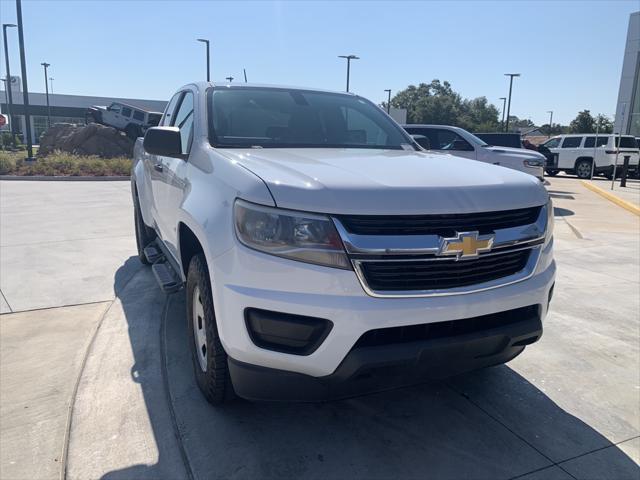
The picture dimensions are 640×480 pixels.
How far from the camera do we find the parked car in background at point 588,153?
2077cm

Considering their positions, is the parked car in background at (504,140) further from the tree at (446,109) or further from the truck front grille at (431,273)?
the tree at (446,109)

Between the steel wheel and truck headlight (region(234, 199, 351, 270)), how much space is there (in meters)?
0.72

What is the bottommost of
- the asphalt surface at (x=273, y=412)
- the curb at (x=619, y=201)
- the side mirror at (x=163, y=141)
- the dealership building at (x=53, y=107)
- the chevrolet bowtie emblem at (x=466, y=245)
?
the asphalt surface at (x=273, y=412)

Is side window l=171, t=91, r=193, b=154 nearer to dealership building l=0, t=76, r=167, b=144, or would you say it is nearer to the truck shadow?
the truck shadow

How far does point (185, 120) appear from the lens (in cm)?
397

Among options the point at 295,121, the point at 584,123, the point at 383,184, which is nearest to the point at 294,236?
the point at 383,184

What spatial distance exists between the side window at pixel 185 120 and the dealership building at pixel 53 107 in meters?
48.6

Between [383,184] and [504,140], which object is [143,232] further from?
[504,140]

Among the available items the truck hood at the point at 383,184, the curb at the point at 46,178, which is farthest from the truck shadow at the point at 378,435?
the curb at the point at 46,178

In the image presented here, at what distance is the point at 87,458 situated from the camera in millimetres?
2471

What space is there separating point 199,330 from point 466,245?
5.05 ft

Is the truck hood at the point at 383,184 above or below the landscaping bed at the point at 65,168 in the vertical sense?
above

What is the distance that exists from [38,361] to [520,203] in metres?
3.13

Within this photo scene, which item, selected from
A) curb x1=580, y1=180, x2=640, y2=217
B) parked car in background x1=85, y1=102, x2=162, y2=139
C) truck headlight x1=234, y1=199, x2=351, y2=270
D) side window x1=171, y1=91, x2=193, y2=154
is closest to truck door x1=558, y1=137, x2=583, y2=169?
curb x1=580, y1=180, x2=640, y2=217
